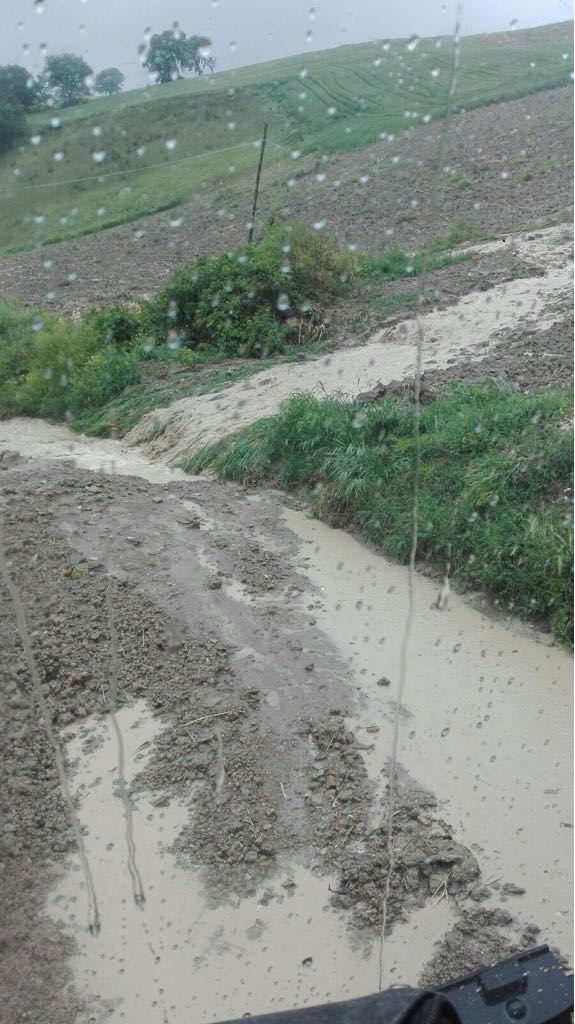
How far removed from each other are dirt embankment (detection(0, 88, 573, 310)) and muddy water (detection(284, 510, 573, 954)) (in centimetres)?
179

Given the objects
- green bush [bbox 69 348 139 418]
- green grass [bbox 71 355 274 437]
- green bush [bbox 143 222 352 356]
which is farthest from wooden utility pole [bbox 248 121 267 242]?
green grass [bbox 71 355 274 437]

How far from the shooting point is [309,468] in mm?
6477

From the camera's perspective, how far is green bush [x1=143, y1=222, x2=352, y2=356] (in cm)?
707

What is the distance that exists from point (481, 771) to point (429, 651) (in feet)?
2.96

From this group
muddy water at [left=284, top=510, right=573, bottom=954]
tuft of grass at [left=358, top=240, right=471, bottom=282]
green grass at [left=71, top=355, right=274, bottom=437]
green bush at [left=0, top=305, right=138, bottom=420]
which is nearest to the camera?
→ muddy water at [left=284, top=510, right=573, bottom=954]

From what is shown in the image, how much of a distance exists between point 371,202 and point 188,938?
4469 millimetres

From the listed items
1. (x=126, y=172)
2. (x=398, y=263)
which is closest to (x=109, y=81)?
(x=126, y=172)

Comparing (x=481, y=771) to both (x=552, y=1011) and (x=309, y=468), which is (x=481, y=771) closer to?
(x=552, y=1011)

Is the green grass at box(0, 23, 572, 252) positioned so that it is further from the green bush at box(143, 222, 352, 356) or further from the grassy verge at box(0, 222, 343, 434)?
the green bush at box(143, 222, 352, 356)

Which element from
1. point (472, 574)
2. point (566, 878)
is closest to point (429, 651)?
point (472, 574)

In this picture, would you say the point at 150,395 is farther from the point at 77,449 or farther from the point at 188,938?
the point at 188,938

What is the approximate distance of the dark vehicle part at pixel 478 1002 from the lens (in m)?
1.36

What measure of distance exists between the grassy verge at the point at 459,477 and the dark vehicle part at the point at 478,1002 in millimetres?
3104

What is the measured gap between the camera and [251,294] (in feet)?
27.1
